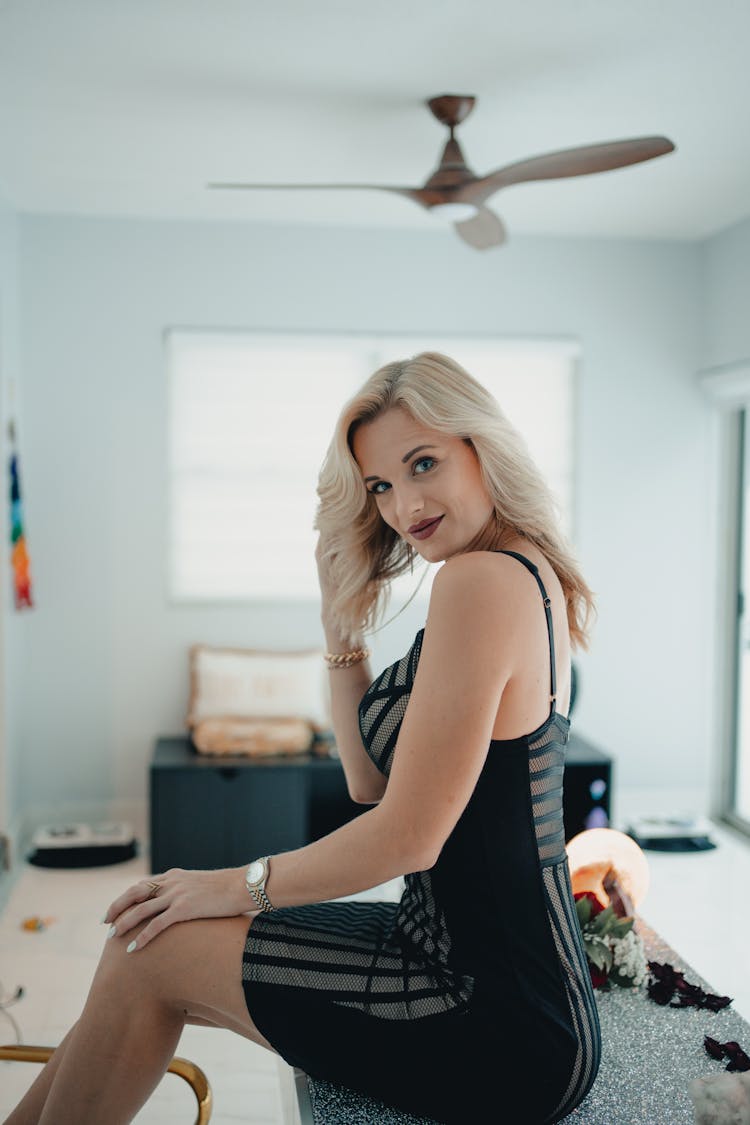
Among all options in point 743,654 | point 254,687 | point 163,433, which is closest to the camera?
point 254,687

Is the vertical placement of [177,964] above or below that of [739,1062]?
above

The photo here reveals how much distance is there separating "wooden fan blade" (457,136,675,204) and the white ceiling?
272 mm

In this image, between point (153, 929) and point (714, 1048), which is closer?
point (153, 929)

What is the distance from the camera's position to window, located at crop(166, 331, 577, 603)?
4.45 meters

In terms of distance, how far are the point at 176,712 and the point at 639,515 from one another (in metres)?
2.24

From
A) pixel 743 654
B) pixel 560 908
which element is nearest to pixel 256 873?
pixel 560 908

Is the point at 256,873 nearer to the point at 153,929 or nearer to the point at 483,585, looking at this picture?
the point at 153,929

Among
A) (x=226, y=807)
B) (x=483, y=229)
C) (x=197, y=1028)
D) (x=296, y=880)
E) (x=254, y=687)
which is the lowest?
(x=197, y=1028)

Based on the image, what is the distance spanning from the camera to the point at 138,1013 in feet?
4.26

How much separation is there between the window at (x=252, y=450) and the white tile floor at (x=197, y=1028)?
128 centimetres

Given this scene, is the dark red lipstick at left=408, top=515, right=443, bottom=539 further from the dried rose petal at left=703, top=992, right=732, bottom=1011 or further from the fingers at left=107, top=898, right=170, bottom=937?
the dried rose petal at left=703, top=992, right=732, bottom=1011

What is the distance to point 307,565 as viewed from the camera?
4.56 meters

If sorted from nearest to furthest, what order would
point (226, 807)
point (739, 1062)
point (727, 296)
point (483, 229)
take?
point (739, 1062) < point (483, 229) < point (226, 807) < point (727, 296)

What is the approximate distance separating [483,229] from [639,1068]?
246cm
